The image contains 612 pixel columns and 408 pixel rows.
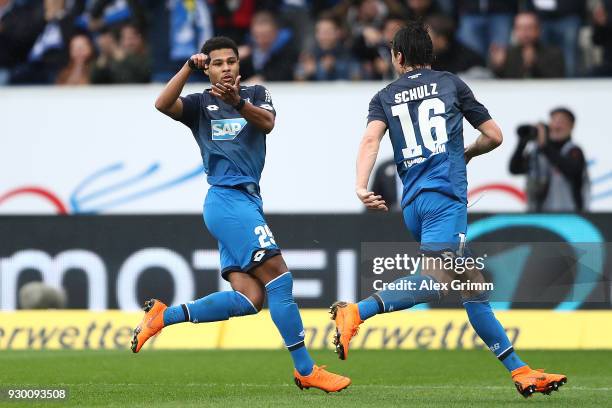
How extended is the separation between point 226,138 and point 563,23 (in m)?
9.11

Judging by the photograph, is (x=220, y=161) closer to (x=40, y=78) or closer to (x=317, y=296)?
(x=317, y=296)

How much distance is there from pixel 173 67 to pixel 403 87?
9064 millimetres

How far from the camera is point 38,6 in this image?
17828 mm

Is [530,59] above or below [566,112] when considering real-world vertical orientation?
above

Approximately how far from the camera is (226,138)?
8.59 metres

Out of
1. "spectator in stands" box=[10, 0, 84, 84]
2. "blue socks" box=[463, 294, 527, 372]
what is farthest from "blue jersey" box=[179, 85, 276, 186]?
"spectator in stands" box=[10, 0, 84, 84]

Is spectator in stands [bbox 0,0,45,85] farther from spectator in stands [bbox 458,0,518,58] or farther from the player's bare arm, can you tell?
the player's bare arm

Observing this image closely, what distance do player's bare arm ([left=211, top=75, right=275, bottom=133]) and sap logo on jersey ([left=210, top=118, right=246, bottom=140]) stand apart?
20 centimetres

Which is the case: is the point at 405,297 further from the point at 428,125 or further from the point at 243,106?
the point at 243,106

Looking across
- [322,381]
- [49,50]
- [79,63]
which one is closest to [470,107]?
[322,381]

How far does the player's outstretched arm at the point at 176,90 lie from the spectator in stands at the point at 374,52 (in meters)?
7.82

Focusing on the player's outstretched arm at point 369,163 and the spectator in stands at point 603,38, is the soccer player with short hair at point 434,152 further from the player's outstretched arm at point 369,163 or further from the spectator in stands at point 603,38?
the spectator in stands at point 603,38

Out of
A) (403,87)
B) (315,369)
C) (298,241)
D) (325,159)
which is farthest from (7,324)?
(403,87)

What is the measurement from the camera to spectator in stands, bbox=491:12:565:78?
51.8 ft
